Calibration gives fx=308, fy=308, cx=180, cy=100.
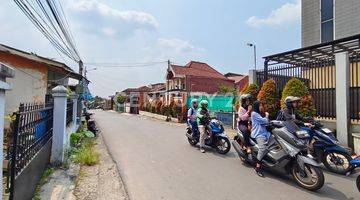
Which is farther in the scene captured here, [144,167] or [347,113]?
[347,113]

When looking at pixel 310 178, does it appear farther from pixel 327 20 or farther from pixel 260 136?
pixel 327 20

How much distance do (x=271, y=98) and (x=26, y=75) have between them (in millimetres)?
9688

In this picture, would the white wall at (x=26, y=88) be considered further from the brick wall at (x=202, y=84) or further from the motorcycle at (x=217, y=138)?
the brick wall at (x=202, y=84)

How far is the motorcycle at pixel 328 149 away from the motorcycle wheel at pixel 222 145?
8.33 ft

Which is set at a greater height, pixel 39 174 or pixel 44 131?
pixel 44 131

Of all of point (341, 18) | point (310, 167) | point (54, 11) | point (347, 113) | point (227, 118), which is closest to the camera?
point (310, 167)

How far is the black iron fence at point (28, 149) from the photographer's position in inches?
155

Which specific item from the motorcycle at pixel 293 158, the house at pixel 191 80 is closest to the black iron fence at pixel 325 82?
the motorcycle at pixel 293 158

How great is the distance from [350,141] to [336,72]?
229 cm

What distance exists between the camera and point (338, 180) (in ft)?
20.7

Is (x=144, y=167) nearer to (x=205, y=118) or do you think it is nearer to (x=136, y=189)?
(x=136, y=189)

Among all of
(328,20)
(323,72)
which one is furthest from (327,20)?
(323,72)

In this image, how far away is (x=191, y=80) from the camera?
134 feet

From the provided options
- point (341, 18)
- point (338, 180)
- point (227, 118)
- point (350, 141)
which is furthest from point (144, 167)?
point (341, 18)
